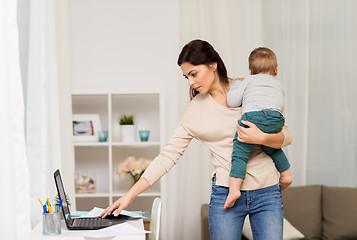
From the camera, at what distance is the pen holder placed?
Answer: 2.04m

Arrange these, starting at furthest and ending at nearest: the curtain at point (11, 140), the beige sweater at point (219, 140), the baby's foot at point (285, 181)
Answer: the baby's foot at point (285, 181) → the beige sweater at point (219, 140) → the curtain at point (11, 140)

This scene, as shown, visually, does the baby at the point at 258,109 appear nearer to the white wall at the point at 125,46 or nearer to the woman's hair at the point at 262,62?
the woman's hair at the point at 262,62

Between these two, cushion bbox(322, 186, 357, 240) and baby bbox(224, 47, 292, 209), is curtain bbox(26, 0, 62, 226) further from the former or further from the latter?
cushion bbox(322, 186, 357, 240)

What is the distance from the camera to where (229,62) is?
4.29 metres

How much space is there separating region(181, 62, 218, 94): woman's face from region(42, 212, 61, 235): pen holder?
768 millimetres

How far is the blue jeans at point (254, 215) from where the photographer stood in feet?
6.80

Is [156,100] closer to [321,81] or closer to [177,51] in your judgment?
[177,51]

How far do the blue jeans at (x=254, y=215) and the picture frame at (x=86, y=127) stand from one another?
2.24m

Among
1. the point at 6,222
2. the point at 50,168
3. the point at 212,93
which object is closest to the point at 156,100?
the point at 50,168

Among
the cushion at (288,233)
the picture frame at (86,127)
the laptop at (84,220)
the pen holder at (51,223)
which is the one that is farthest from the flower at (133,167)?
the pen holder at (51,223)

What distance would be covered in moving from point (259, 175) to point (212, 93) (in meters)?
0.42

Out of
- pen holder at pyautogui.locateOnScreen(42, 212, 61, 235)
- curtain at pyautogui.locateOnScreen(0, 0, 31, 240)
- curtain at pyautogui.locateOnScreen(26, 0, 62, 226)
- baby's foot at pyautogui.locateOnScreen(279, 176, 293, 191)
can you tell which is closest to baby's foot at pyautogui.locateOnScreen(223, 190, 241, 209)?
baby's foot at pyautogui.locateOnScreen(279, 176, 293, 191)

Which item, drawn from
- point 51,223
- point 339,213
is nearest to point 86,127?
point 339,213

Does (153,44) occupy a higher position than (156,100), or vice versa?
(153,44)
